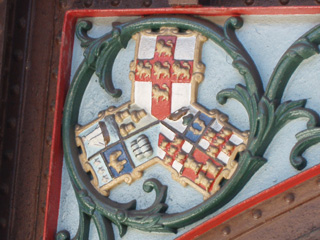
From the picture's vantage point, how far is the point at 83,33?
2666mm


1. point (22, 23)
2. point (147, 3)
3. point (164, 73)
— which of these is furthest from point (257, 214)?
point (22, 23)

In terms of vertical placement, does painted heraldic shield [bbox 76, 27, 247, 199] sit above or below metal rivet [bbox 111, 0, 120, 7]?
below

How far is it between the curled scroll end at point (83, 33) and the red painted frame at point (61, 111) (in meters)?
0.02

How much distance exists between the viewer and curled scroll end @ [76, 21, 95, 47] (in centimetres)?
265

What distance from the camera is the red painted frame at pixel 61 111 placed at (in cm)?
233

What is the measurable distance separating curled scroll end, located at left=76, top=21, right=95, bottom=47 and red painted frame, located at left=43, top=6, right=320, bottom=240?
2cm

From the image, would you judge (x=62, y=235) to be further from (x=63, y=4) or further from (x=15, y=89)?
(x=63, y=4)

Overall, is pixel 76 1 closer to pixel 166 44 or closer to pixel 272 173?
pixel 166 44

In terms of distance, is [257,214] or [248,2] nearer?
[257,214]

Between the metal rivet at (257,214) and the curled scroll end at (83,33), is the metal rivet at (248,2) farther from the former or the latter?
the metal rivet at (257,214)

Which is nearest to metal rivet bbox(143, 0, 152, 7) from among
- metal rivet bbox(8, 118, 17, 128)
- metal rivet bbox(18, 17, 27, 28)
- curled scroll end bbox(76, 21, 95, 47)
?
curled scroll end bbox(76, 21, 95, 47)

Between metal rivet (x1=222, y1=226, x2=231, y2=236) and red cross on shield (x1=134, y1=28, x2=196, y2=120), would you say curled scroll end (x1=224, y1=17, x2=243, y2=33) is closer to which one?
red cross on shield (x1=134, y1=28, x2=196, y2=120)

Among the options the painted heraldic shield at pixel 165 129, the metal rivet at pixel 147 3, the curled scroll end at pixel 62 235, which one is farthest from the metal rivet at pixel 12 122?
the metal rivet at pixel 147 3

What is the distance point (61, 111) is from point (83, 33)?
0.23 meters
